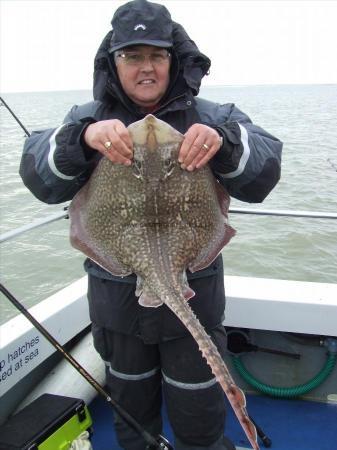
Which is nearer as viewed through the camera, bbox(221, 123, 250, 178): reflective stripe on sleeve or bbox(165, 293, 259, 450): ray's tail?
bbox(165, 293, 259, 450): ray's tail

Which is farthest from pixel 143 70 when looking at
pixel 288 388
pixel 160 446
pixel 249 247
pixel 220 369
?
pixel 249 247

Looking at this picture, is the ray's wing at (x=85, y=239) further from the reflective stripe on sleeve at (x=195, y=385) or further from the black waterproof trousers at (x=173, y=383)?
the reflective stripe on sleeve at (x=195, y=385)

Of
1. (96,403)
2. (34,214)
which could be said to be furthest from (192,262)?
(34,214)

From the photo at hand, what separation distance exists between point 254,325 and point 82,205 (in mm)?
1824

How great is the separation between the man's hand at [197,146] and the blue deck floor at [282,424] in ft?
7.49

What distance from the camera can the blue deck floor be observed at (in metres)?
3.28

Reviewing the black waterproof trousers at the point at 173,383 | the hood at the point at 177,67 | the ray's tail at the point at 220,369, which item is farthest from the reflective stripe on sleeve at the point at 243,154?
the black waterproof trousers at the point at 173,383

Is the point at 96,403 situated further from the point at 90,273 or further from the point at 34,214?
the point at 34,214

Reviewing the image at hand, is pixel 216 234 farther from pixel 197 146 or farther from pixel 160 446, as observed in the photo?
pixel 160 446

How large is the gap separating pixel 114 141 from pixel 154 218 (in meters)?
0.35

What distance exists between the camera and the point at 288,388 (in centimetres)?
366

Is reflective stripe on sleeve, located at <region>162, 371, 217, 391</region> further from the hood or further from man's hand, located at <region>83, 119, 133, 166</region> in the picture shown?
the hood

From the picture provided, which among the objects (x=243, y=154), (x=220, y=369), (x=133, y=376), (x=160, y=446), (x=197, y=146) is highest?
(x=197, y=146)

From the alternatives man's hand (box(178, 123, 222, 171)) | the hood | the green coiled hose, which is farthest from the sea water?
man's hand (box(178, 123, 222, 171))
